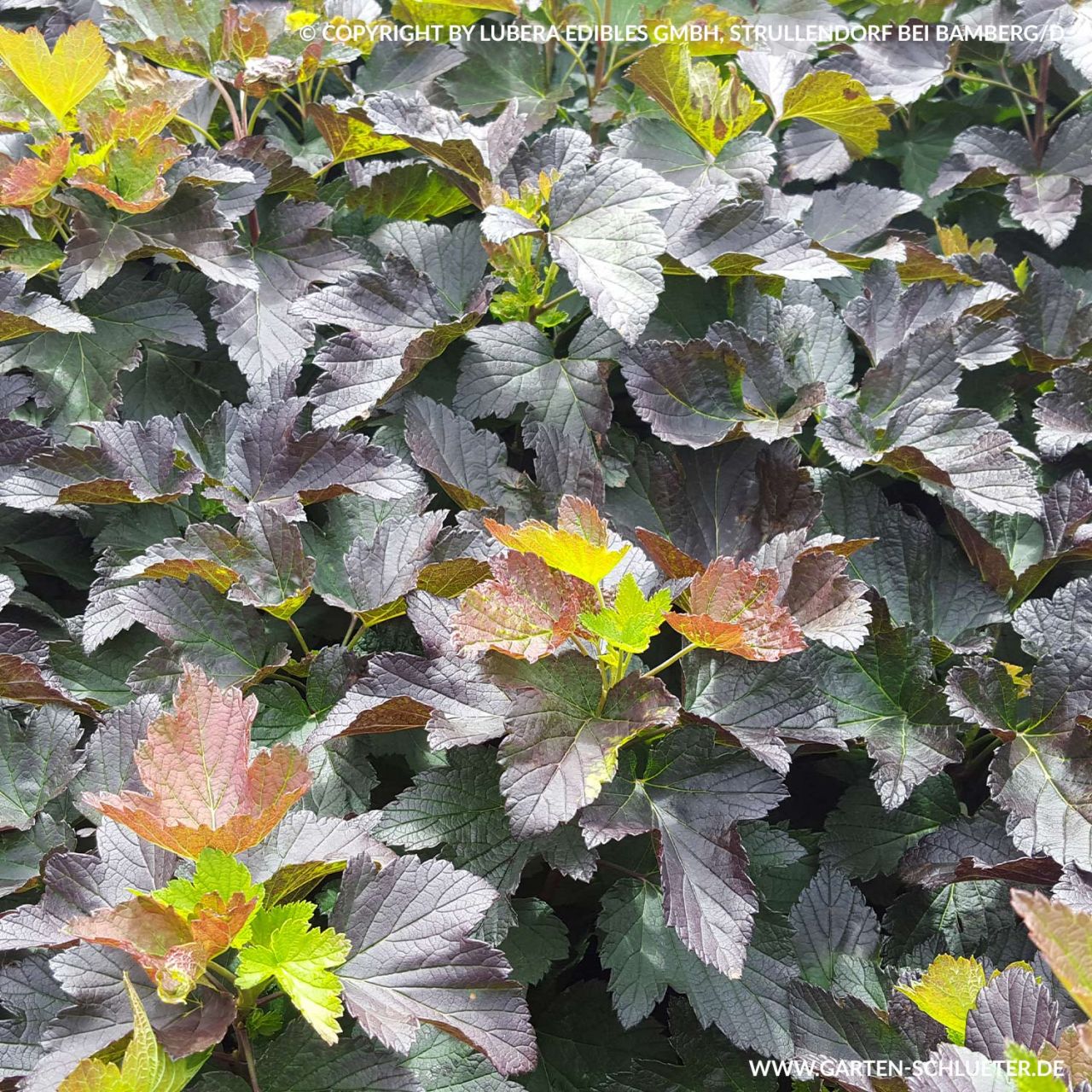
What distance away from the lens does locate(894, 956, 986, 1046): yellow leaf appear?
0.90 m

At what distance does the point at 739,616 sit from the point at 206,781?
498 mm

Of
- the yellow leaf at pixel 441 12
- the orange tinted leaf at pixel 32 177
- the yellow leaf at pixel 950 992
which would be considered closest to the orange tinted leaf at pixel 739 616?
the yellow leaf at pixel 950 992

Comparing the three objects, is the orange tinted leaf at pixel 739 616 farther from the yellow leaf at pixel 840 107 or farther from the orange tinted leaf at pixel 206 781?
the yellow leaf at pixel 840 107

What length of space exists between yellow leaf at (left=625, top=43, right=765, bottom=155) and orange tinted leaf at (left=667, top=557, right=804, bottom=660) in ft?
2.42

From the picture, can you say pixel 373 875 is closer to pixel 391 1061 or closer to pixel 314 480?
pixel 391 1061

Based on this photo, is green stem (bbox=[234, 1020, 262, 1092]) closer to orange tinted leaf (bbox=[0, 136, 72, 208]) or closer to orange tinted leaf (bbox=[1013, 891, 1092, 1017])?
orange tinted leaf (bbox=[1013, 891, 1092, 1017])

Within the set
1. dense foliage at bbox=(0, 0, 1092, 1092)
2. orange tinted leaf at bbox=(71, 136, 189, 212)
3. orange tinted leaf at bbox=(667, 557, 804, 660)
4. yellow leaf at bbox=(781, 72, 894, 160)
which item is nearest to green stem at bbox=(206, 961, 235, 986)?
dense foliage at bbox=(0, 0, 1092, 1092)

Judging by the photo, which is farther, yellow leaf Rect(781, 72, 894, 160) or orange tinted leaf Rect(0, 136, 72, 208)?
yellow leaf Rect(781, 72, 894, 160)

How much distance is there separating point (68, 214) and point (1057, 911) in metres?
1.32

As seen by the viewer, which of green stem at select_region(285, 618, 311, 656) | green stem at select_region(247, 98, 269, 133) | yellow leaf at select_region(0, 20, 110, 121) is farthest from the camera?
green stem at select_region(247, 98, 269, 133)

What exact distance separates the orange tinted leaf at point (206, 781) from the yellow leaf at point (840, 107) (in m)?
1.17

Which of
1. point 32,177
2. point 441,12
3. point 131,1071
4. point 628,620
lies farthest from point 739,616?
point 441,12

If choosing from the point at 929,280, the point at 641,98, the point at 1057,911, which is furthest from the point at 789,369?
the point at 1057,911

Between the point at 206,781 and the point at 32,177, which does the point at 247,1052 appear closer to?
the point at 206,781
